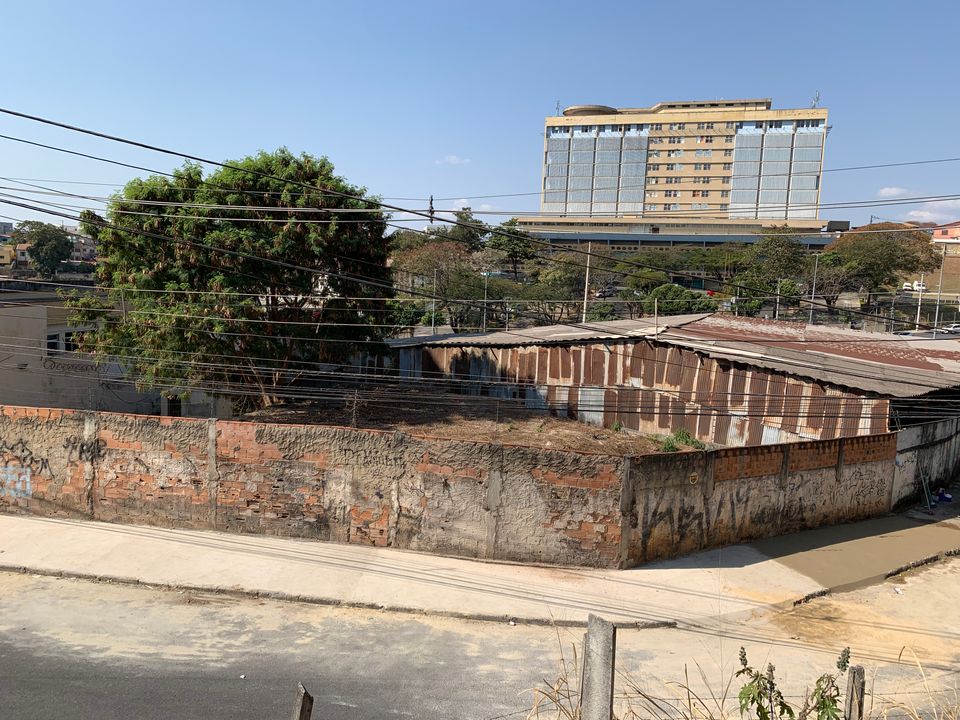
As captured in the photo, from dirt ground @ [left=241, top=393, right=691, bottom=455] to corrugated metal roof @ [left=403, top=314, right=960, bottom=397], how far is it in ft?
8.57

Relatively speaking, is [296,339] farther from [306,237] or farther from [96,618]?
[96,618]

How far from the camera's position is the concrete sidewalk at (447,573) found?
9.39 meters

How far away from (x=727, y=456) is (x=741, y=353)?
6.27 metres

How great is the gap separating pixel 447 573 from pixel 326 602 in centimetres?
189

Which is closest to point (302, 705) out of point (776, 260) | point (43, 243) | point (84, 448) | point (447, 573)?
point (447, 573)

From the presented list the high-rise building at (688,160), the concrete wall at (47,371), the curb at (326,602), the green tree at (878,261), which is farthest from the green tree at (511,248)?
the curb at (326,602)

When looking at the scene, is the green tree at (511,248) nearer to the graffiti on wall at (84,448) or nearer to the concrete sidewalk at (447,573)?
the graffiti on wall at (84,448)

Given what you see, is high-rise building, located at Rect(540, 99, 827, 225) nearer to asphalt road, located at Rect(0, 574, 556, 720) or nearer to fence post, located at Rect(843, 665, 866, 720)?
asphalt road, located at Rect(0, 574, 556, 720)

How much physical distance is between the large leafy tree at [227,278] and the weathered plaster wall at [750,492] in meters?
8.17

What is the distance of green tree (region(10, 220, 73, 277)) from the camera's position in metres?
52.0

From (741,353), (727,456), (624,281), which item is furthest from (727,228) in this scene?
(727,456)

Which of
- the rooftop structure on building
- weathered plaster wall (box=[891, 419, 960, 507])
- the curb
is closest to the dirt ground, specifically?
the rooftop structure on building

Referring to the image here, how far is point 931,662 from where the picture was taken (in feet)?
27.7

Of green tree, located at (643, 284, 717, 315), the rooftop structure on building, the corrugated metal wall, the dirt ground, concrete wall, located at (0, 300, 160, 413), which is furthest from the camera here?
green tree, located at (643, 284, 717, 315)
